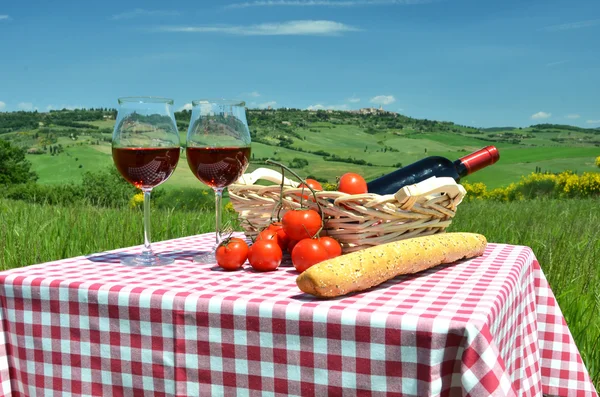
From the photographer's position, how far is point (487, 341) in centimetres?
123

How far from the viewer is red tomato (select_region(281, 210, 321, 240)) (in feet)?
5.83

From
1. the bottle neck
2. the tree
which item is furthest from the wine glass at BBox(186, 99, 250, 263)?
the tree

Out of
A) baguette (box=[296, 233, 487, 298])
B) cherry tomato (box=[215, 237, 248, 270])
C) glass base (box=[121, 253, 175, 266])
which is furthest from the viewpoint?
glass base (box=[121, 253, 175, 266])

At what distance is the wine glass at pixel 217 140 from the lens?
1850 millimetres

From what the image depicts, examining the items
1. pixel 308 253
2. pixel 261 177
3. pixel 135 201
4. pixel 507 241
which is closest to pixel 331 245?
pixel 308 253

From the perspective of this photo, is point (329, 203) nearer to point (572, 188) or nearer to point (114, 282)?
point (114, 282)

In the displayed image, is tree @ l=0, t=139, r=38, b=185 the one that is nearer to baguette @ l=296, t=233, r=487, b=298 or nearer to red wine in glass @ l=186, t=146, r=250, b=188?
red wine in glass @ l=186, t=146, r=250, b=188

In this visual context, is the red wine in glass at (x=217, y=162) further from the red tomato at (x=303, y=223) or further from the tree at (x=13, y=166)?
the tree at (x=13, y=166)

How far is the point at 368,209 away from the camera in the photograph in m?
1.79

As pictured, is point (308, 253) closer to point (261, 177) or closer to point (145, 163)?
point (145, 163)

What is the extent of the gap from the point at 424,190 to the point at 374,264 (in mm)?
426

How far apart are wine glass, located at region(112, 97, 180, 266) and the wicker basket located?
1.09ft

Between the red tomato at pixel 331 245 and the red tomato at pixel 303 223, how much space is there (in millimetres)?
39

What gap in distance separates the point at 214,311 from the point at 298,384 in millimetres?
253
